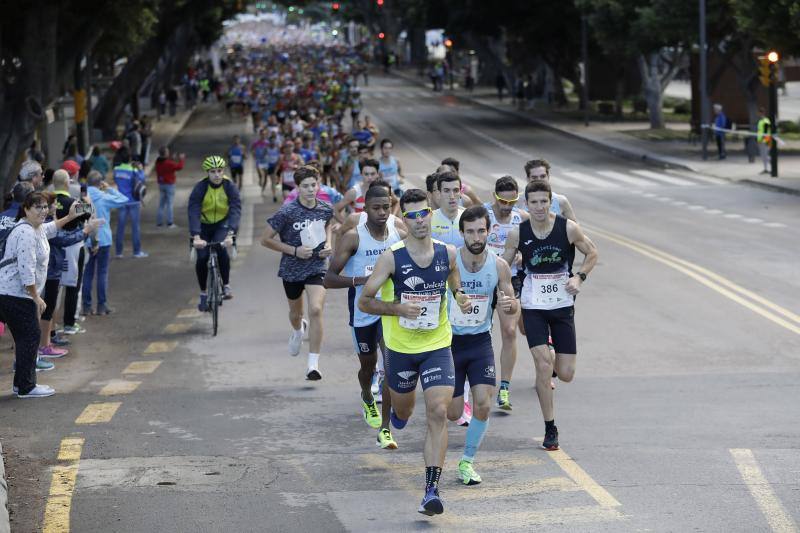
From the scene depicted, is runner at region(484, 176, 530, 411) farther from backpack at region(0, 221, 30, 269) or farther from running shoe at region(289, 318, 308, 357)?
backpack at region(0, 221, 30, 269)

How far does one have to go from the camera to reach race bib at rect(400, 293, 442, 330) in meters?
9.23

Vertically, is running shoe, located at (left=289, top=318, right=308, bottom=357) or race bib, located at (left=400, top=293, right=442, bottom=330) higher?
race bib, located at (left=400, top=293, right=442, bottom=330)

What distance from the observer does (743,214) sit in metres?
30.4

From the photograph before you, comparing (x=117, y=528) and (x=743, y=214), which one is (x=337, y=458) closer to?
(x=117, y=528)

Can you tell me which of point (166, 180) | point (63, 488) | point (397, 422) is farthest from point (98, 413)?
point (166, 180)

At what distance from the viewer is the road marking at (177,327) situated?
1727 cm

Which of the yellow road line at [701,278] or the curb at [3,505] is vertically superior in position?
the curb at [3,505]

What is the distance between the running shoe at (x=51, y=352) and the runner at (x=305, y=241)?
296 centimetres

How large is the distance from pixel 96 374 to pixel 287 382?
2.04 metres

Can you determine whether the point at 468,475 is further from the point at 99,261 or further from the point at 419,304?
the point at 99,261

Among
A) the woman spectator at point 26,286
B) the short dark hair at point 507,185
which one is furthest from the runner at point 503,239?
the woman spectator at point 26,286

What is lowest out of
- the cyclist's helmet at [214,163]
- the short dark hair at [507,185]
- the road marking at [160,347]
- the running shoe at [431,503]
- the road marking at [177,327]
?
the road marking at [177,327]

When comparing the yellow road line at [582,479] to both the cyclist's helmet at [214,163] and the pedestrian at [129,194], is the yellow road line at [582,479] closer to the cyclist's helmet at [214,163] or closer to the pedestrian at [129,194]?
the cyclist's helmet at [214,163]

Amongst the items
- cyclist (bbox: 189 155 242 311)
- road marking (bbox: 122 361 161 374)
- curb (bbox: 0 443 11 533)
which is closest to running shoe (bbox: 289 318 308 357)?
road marking (bbox: 122 361 161 374)
